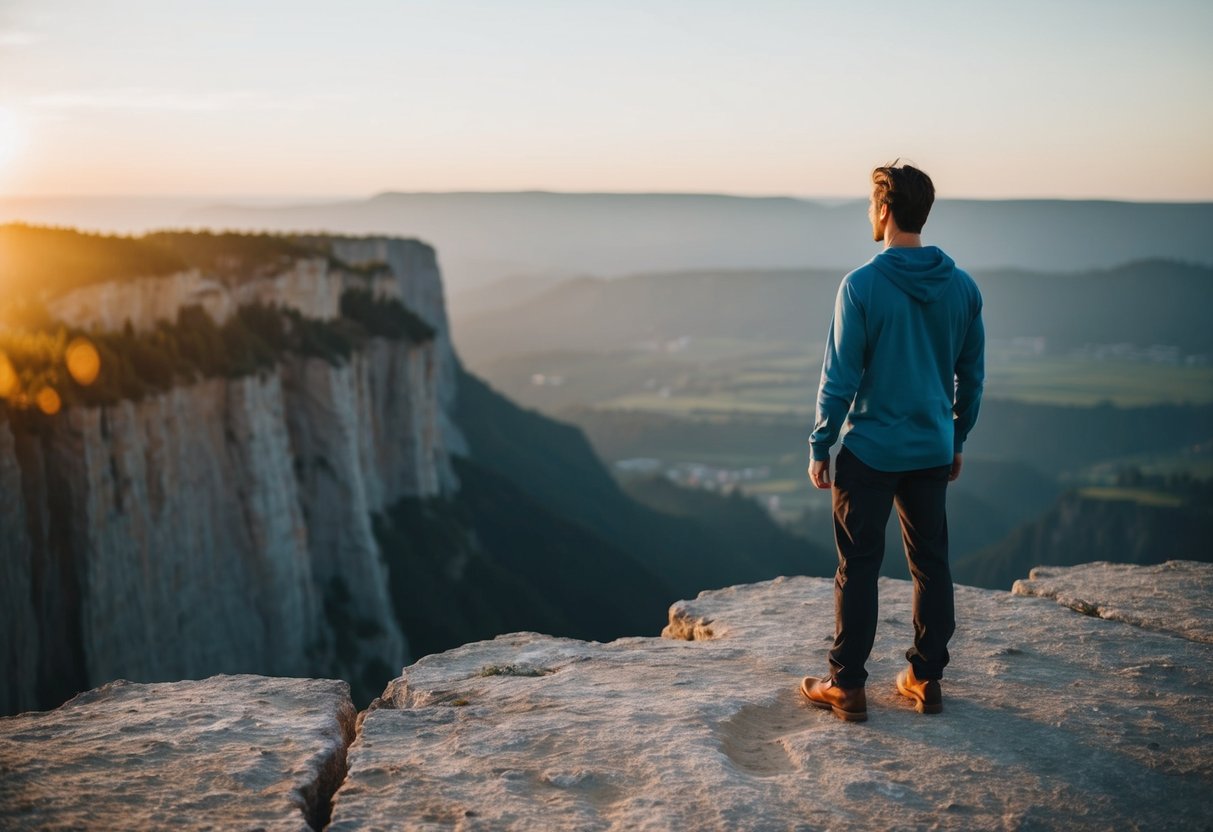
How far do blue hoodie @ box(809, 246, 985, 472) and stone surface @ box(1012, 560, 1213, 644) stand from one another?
2485 millimetres

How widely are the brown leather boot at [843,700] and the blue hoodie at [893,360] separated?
0.99 metres

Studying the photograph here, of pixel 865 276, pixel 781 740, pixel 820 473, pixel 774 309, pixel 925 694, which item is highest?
pixel 865 276

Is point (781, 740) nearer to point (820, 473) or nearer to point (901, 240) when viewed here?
point (820, 473)

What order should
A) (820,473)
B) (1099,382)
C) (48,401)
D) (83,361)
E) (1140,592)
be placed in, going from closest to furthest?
(820,473) < (1140,592) < (48,401) < (83,361) < (1099,382)

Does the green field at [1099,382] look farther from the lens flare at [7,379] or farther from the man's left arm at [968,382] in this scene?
the man's left arm at [968,382]

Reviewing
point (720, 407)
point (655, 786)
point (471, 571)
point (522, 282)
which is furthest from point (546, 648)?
point (522, 282)

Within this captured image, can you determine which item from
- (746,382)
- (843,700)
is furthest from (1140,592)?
(746,382)

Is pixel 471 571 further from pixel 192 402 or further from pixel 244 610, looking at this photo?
pixel 192 402

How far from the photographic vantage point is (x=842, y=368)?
4.18 meters

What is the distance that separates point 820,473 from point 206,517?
17.1 metres

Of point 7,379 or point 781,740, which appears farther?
point 7,379

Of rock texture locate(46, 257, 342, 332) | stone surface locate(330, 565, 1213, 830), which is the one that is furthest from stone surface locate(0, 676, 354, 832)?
rock texture locate(46, 257, 342, 332)

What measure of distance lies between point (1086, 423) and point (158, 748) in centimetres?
10462

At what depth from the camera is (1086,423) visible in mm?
97500
